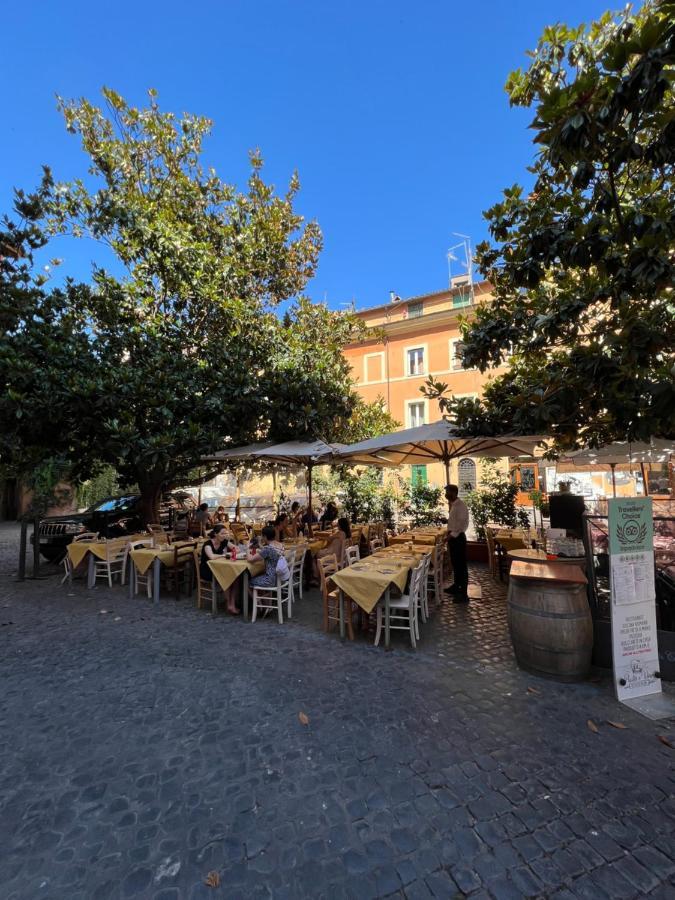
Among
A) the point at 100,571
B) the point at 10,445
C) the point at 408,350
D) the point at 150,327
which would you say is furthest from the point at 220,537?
the point at 408,350

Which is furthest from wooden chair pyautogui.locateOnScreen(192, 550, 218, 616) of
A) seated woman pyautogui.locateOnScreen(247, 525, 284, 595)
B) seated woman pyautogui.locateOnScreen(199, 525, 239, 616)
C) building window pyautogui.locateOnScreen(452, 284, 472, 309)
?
building window pyautogui.locateOnScreen(452, 284, 472, 309)

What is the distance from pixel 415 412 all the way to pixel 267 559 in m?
22.7

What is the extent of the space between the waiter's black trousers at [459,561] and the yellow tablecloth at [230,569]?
3156mm

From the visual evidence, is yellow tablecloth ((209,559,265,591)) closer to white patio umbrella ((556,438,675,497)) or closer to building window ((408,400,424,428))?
white patio umbrella ((556,438,675,497))

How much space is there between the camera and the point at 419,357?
27719 mm

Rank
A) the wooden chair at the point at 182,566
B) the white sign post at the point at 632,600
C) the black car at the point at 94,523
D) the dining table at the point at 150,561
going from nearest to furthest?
the white sign post at the point at 632,600, the dining table at the point at 150,561, the wooden chair at the point at 182,566, the black car at the point at 94,523

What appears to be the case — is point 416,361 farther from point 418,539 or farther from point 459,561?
point 459,561

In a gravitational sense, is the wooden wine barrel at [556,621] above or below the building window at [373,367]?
below

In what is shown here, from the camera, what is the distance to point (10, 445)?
26.9ft

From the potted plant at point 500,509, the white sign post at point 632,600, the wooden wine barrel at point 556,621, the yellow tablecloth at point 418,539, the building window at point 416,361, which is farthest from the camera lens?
the building window at point 416,361

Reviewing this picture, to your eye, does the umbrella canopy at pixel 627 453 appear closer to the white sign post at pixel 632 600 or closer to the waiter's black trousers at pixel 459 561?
the waiter's black trousers at pixel 459 561

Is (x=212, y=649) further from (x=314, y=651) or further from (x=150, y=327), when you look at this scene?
(x=150, y=327)

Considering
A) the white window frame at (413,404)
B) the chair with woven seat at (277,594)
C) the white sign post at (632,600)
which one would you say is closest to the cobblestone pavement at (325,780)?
the white sign post at (632,600)

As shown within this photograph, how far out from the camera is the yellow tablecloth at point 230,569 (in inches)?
242
